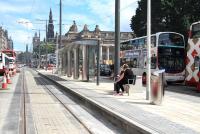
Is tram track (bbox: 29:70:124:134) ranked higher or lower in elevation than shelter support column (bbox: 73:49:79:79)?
lower

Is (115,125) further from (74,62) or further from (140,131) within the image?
(74,62)

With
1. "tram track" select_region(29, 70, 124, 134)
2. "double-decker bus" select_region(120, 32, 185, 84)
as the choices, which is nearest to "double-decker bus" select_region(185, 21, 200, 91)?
"double-decker bus" select_region(120, 32, 185, 84)

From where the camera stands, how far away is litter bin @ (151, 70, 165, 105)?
1683 centimetres

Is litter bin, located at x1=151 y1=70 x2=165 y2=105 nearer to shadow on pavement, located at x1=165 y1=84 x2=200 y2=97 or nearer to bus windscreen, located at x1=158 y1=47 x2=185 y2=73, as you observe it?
shadow on pavement, located at x1=165 y1=84 x2=200 y2=97

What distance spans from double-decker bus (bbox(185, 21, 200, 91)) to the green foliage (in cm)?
2404

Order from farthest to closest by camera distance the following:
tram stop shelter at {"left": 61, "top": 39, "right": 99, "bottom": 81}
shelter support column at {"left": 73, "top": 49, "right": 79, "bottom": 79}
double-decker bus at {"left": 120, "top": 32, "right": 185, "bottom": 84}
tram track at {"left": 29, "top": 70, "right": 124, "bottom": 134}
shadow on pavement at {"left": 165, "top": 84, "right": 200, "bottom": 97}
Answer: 1. shelter support column at {"left": 73, "top": 49, "right": 79, "bottom": 79}
2. tram stop shelter at {"left": 61, "top": 39, "right": 99, "bottom": 81}
3. double-decker bus at {"left": 120, "top": 32, "right": 185, "bottom": 84}
4. shadow on pavement at {"left": 165, "top": 84, "right": 200, "bottom": 97}
5. tram track at {"left": 29, "top": 70, "right": 124, "bottom": 134}

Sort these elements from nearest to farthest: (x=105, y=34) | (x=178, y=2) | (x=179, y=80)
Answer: (x=179, y=80) < (x=178, y=2) < (x=105, y=34)

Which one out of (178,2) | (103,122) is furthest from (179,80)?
(103,122)

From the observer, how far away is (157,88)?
669 inches

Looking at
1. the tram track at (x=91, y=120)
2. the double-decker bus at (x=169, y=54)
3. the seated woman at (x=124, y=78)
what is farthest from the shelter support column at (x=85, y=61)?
the tram track at (x=91, y=120)

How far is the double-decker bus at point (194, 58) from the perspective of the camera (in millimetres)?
28031

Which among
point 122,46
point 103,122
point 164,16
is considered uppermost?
point 164,16

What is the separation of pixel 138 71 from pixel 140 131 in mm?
29242

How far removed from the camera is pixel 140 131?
10984 millimetres
